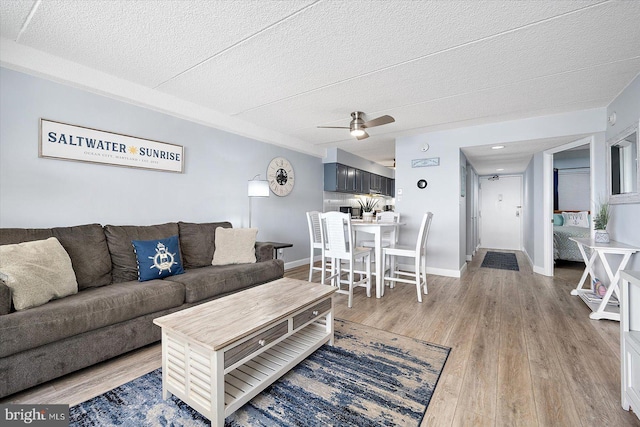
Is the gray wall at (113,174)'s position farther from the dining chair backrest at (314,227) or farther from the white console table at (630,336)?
the white console table at (630,336)

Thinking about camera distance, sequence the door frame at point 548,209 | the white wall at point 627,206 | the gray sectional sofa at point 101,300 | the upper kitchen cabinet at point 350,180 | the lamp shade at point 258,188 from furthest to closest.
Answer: the upper kitchen cabinet at point 350,180, the door frame at point 548,209, the lamp shade at point 258,188, the white wall at point 627,206, the gray sectional sofa at point 101,300

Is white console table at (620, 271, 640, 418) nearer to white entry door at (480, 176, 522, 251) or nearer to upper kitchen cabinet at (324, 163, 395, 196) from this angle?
upper kitchen cabinet at (324, 163, 395, 196)

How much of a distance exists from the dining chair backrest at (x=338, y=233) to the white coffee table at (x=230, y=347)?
1273 mm

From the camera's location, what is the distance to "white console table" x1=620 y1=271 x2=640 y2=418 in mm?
1378

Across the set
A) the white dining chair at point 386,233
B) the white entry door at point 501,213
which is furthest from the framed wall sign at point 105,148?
the white entry door at point 501,213

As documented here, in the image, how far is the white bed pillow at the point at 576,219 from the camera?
18.0 ft

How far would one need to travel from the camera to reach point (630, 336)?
143cm

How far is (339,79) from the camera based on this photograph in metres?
2.79

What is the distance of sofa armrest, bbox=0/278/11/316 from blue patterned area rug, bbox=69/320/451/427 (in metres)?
0.71

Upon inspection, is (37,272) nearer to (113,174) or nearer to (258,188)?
(113,174)

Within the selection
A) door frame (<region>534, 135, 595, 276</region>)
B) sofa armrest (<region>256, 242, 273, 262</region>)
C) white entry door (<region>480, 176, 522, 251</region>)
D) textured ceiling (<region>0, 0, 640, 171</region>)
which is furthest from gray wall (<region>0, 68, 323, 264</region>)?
white entry door (<region>480, 176, 522, 251</region>)

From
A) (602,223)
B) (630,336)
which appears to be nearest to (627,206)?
(602,223)

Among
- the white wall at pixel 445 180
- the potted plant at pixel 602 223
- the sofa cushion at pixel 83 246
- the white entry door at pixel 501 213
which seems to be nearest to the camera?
the sofa cushion at pixel 83 246

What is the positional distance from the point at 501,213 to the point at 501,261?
237 cm
